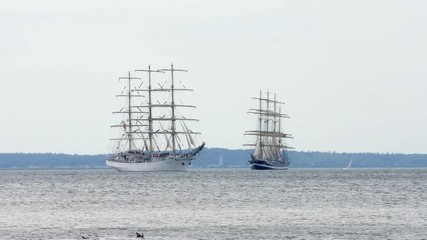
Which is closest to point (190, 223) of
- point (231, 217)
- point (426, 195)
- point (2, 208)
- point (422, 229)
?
point (231, 217)

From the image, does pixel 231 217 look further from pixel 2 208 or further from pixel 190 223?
pixel 2 208

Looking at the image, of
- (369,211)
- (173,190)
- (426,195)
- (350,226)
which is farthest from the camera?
(173,190)

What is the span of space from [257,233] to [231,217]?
12721 mm

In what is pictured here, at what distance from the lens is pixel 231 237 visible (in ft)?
200

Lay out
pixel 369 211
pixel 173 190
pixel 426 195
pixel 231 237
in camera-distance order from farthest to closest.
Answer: pixel 173 190, pixel 426 195, pixel 369 211, pixel 231 237

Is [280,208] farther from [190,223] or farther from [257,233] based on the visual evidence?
[257,233]

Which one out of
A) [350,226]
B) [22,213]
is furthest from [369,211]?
[22,213]

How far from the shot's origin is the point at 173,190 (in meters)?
123

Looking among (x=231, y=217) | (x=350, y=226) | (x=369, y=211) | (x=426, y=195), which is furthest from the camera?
(x=426, y=195)

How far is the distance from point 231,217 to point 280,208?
1128 cm

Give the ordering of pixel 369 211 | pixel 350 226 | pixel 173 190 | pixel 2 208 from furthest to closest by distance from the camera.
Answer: pixel 173 190, pixel 2 208, pixel 369 211, pixel 350 226

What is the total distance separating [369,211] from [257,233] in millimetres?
20573

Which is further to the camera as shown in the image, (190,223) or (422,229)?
(190,223)

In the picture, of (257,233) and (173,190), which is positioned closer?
(257,233)
